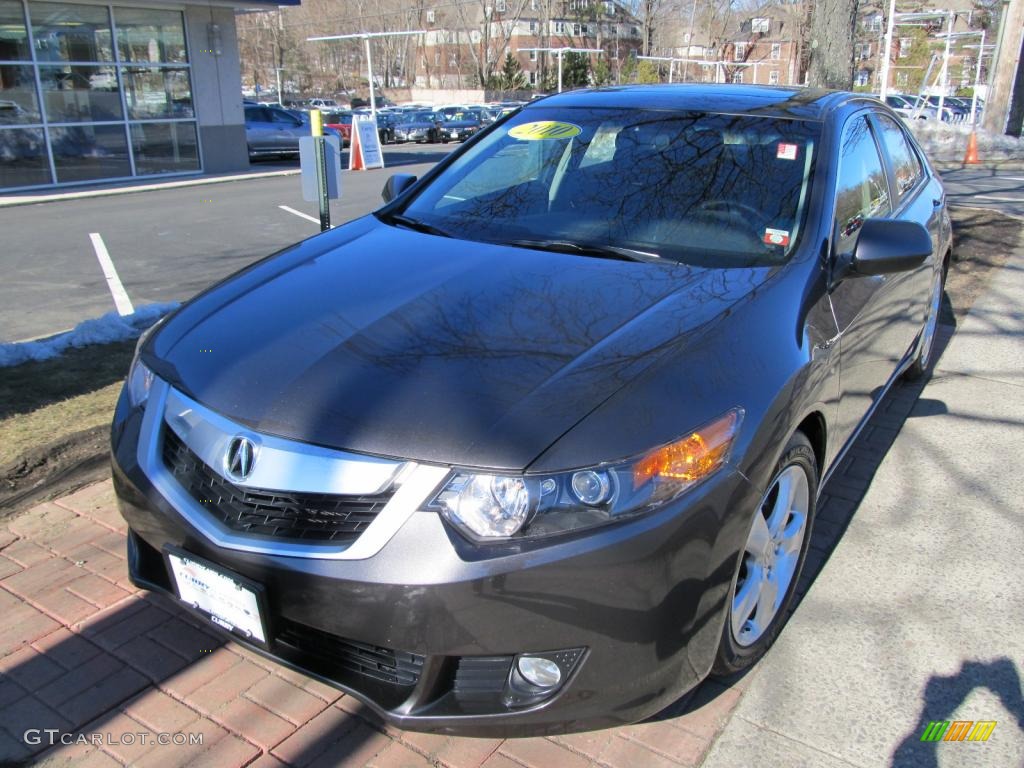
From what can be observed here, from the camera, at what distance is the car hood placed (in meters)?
2.08

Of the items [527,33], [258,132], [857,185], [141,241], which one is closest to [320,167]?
[857,185]

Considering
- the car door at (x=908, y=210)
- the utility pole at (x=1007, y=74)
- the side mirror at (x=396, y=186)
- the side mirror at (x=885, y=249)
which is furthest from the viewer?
the utility pole at (x=1007, y=74)

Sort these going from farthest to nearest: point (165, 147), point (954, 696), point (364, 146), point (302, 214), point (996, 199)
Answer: point (364, 146) → point (165, 147) → point (996, 199) → point (302, 214) → point (954, 696)

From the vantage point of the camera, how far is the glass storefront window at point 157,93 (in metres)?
17.4

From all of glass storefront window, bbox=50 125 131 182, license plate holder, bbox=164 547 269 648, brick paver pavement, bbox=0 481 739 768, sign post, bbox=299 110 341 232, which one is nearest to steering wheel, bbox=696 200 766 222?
brick paver pavement, bbox=0 481 739 768

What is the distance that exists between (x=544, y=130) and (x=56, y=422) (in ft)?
8.63

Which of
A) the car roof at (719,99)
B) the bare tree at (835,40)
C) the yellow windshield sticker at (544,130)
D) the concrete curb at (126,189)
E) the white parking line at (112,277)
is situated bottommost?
the concrete curb at (126,189)

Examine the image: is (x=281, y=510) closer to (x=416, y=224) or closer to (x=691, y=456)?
(x=691, y=456)

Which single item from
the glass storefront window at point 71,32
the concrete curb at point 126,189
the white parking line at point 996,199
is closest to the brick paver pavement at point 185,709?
the white parking line at point 996,199

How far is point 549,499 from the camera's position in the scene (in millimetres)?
1994

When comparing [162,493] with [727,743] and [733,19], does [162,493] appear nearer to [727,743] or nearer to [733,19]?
[727,743]

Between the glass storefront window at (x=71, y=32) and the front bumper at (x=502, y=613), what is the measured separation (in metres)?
17.0

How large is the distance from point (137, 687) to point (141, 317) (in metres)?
3.89

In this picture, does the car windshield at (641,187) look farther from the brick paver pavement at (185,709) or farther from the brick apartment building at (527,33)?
the brick apartment building at (527,33)
